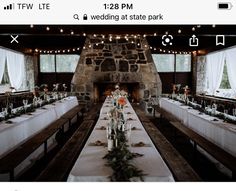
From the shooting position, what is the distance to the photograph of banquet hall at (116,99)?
2.24m

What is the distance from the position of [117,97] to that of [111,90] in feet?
12.2

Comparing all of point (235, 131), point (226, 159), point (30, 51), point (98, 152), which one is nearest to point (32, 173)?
point (98, 152)

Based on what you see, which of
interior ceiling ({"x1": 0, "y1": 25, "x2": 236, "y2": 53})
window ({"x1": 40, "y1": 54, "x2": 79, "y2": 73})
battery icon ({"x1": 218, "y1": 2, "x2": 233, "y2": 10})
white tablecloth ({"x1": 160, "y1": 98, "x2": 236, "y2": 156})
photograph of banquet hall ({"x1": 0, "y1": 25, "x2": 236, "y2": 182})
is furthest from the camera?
window ({"x1": 40, "y1": 54, "x2": 79, "y2": 73})

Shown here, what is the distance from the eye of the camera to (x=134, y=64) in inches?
271

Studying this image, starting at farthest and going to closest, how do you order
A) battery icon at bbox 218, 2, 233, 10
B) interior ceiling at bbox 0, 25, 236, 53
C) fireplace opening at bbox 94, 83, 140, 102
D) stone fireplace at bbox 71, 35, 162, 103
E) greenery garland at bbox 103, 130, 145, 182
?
1. fireplace opening at bbox 94, 83, 140, 102
2. stone fireplace at bbox 71, 35, 162, 103
3. interior ceiling at bbox 0, 25, 236, 53
4. greenery garland at bbox 103, 130, 145, 182
5. battery icon at bbox 218, 2, 233, 10

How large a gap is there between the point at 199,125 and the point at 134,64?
3.54 metres

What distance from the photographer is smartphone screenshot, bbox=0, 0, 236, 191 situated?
1190 millimetres

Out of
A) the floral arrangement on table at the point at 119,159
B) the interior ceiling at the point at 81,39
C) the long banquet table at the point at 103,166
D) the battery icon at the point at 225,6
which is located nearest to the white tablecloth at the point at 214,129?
the long banquet table at the point at 103,166

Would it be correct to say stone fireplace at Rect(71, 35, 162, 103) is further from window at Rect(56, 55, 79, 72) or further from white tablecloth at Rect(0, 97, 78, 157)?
white tablecloth at Rect(0, 97, 78, 157)

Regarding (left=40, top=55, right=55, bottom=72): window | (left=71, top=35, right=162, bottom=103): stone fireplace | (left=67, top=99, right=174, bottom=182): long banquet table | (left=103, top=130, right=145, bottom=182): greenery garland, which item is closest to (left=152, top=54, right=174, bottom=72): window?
(left=71, top=35, right=162, bottom=103): stone fireplace

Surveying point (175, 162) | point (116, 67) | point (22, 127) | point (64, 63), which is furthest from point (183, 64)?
point (175, 162)

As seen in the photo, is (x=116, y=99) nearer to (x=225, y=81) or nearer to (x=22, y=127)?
(x=22, y=127)

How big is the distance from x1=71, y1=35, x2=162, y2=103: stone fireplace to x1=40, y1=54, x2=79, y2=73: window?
1.10 m

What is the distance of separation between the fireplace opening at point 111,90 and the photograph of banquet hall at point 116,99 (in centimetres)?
A: 2
